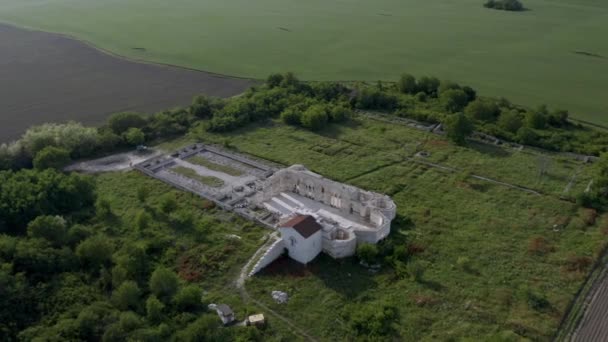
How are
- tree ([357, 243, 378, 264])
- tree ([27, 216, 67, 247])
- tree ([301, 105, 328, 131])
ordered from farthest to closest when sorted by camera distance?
tree ([301, 105, 328, 131])
tree ([27, 216, 67, 247])
tree ([357, 243, 378, 264])

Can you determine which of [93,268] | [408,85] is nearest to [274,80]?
[408,85]

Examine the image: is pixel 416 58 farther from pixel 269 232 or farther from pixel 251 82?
pixel 269 232

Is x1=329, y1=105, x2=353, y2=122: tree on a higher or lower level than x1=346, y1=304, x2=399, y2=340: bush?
higher

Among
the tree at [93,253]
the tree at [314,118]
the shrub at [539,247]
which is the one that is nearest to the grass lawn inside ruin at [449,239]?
the shrub at [539,247]

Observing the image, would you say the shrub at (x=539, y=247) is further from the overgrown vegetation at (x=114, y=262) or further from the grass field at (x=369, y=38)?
the grass field at (x=369, y=38)

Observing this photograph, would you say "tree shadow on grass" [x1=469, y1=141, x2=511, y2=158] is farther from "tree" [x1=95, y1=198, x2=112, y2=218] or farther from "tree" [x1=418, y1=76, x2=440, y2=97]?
"tree" [x1=95, y1=198, x2=112, y2=218]

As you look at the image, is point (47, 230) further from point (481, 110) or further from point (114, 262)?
point (481, 110)

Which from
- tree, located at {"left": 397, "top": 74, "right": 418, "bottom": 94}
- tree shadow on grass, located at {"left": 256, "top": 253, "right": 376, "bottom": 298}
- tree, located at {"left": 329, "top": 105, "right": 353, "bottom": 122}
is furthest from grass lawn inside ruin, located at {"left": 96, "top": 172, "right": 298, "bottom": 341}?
tree, located at {"left": 397, "top": 74, "right": 418, "bottom": 94}
